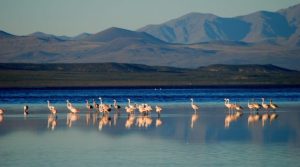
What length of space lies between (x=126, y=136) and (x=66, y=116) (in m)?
10.5

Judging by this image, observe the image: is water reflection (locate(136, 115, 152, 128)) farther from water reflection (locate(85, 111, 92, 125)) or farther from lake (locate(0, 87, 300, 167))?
water reflection (locate(85, 111, 92, 125))

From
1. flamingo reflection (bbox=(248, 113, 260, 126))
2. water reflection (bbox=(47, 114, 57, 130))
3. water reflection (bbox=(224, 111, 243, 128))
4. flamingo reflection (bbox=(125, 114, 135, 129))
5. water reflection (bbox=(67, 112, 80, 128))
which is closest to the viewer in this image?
flamingo reflection (bbox=(125, 114, 135, 129))

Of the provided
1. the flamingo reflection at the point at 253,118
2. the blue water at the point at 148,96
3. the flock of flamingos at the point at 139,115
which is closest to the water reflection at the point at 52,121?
the flock of flamingos at the point at 139,115

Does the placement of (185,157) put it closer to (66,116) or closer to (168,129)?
(168,129)

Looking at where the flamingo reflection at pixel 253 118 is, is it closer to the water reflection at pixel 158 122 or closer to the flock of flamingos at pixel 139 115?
the flock of flamingos at pixel 139 115

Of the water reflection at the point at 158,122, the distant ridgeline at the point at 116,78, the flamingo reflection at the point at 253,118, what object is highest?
the distant ridgeline at the point at 116,78

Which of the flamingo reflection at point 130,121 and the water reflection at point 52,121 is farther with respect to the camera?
the water reflection at point 52,121

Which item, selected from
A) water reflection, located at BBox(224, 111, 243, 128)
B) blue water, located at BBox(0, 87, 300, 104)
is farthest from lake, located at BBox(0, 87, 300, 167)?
blue water, located at BBox(0, 87, 300, 104)

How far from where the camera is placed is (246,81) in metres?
99.3

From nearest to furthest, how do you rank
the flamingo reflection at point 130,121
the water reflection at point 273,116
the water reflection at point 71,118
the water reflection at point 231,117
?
the flamingo reflection at point 130,121 < the water reflection at point 231,117 < the water reflection at point 71,118 < the water reflection at point 273,116

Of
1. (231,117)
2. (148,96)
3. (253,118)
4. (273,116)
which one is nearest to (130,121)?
(231,117)

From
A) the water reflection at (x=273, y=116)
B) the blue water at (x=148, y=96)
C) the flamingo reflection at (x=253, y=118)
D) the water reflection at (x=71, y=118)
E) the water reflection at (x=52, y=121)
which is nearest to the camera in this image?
the water reflection at (x=52, y=121)

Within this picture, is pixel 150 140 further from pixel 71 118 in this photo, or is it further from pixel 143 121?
pixel 71 118

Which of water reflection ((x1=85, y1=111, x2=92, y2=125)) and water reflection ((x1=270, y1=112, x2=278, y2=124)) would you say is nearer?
water reflection ((x1=85, y1=111, x2=92, y2=125))
